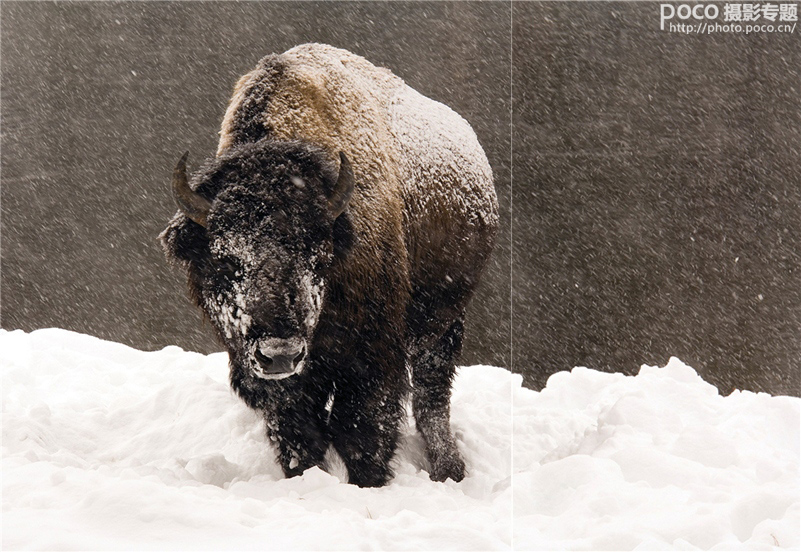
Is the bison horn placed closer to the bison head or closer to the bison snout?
the bison head

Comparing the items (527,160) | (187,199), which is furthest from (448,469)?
(527,160)

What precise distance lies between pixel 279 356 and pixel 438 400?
1.97 metres

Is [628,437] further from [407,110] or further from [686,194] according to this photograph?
[686,194]

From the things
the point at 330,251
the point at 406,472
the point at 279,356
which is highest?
the point at 330,251

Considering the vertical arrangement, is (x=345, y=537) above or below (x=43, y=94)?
below

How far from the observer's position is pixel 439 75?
20.6ft

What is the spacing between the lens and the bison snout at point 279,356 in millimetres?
2768

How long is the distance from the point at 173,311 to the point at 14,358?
155cm

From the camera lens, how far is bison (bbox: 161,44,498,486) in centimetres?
296

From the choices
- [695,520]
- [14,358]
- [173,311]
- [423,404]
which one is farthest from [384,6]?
[695,520]

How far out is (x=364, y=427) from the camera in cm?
347

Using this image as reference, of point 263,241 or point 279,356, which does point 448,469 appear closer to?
point 279,356

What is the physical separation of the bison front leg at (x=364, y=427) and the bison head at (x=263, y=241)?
573 mm

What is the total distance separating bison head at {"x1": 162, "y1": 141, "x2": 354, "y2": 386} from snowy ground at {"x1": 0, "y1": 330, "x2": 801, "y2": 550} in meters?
0.64
